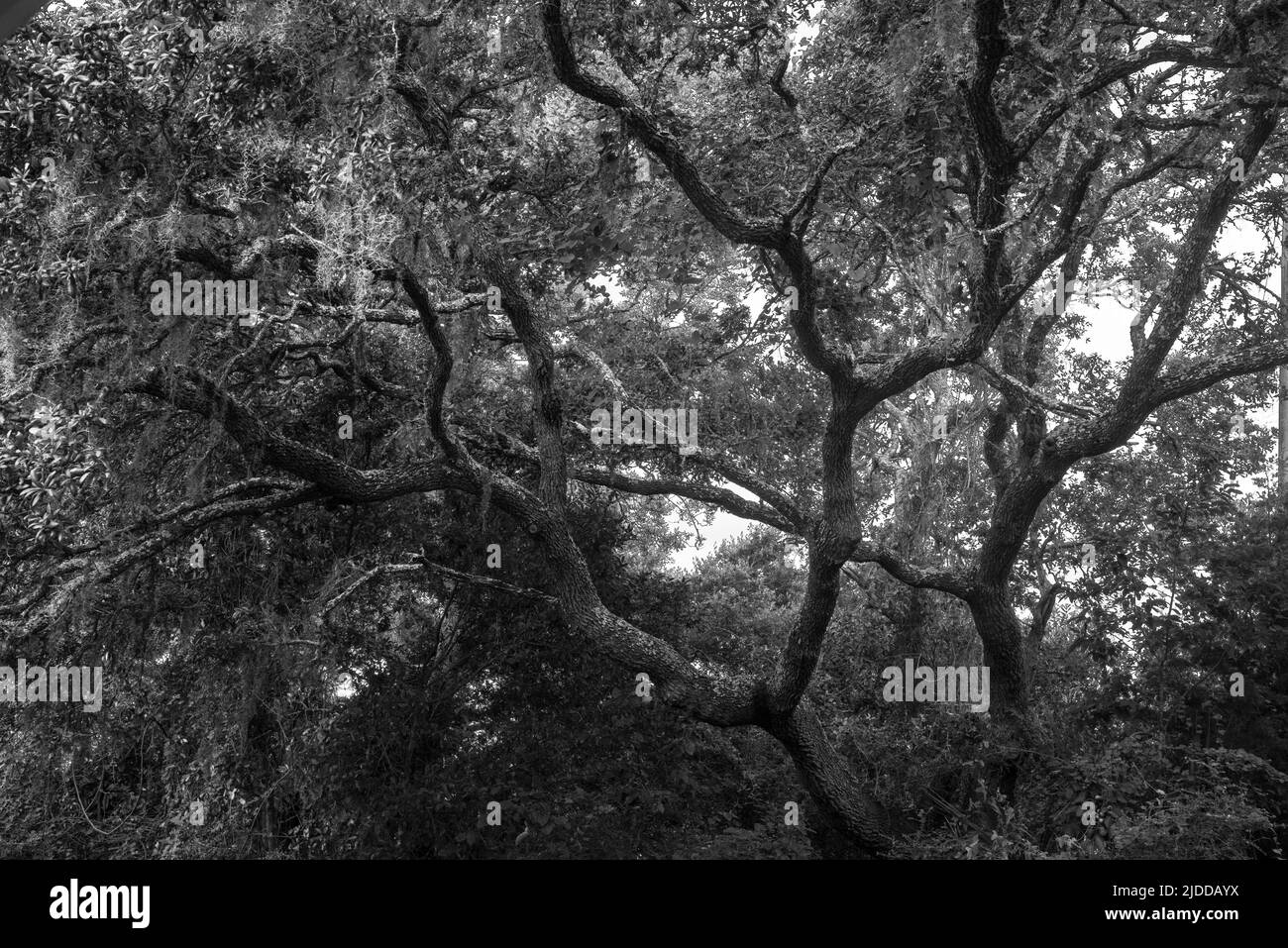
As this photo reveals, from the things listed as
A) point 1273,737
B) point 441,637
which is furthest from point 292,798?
point 1273,737

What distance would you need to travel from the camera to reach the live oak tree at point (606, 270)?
21.8ft

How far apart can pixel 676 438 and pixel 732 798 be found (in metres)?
2.71

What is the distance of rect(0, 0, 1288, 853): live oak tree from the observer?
6648 mm
